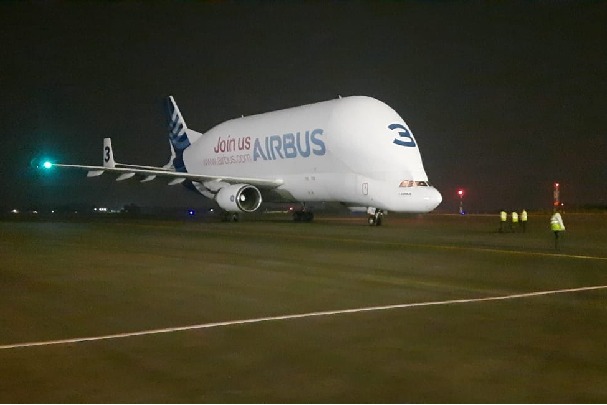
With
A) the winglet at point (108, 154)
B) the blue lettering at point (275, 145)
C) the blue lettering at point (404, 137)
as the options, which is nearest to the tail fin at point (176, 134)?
the winglet at point (108, 154)

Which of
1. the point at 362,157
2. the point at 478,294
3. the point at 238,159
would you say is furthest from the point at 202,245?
the point at 238,159

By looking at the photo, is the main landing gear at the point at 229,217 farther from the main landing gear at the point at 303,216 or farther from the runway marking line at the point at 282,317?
the runway marking line at the point at 282,317

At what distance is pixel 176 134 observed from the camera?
49844 mm

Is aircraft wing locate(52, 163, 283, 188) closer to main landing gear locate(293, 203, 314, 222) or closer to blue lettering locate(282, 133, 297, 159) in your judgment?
blue lettering locate(282, 133, 297, 159)

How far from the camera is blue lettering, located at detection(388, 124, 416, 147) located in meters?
31.1

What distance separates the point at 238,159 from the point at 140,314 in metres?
32.1

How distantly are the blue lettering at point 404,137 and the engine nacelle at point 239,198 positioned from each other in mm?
8342

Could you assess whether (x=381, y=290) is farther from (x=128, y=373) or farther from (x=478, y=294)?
(x=128, y=373)

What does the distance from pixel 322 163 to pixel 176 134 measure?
1967 cm

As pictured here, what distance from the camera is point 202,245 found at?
1989 centimetres

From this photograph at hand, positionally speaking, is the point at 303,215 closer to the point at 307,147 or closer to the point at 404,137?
the point at 307,147

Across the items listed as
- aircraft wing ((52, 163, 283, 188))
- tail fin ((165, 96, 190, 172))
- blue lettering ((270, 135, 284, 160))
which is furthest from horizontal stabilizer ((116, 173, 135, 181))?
blue lettering ((270, 135, 284, 160))

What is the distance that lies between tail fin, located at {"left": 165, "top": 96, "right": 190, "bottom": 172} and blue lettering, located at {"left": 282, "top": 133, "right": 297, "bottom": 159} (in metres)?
14.3

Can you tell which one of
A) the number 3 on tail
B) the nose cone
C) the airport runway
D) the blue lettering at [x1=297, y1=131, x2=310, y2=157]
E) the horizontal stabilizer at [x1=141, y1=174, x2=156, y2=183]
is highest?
the number 3 on tail
